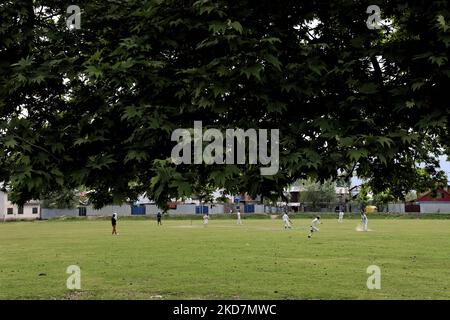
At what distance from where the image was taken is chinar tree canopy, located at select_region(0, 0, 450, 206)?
742 centimetres

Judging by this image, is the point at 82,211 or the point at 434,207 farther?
the point at 82,211

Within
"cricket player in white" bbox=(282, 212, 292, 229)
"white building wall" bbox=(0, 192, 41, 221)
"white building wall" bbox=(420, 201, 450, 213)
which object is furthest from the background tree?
"cricket player in white" bbox=(282, 212, 292, 229)

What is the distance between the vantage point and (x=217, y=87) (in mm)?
7465

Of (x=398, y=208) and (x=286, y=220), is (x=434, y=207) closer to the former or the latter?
(x=398, y=208)

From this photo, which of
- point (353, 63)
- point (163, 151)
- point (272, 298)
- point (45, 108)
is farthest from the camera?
point (272, 298)

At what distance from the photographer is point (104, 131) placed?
8.22 metres

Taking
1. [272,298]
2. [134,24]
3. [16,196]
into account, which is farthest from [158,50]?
[272,298]

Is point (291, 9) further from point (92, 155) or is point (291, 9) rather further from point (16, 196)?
point (16, 196)

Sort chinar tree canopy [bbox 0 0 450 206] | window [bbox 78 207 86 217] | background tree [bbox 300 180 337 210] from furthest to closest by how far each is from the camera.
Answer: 1. background tree [bbox 300 180 337 210]
2. window [bbox 78 207 86 217]
3. chinar tree canopy [bbox 0 0 450 206]

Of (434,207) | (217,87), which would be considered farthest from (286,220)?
(434,207)

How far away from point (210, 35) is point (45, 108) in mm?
3393

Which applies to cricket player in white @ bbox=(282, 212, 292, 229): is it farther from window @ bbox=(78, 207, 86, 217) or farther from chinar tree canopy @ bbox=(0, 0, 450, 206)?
window @ bbox=(78, 207, 86, 217)

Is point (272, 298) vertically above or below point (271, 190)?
below

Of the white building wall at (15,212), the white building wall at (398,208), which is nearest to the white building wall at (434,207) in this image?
the white building wall at (398,208)
